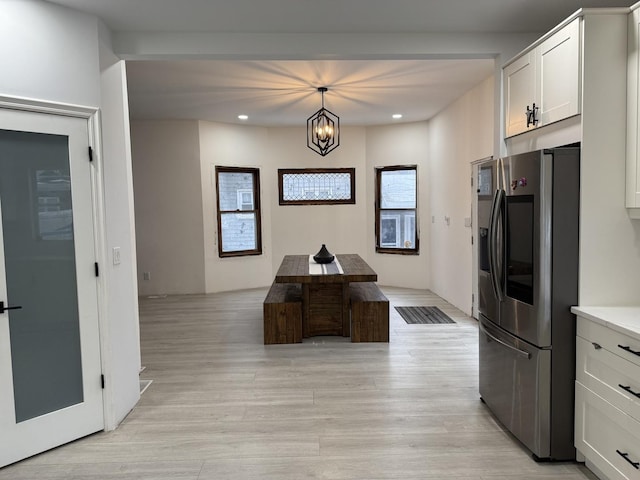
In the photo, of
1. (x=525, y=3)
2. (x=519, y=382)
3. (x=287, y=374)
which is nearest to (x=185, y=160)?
(x=287, y=374)

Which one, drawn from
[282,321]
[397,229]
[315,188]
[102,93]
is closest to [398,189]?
[397,229]

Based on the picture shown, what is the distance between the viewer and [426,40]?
9.91ft

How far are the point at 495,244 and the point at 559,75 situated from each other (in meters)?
1.00

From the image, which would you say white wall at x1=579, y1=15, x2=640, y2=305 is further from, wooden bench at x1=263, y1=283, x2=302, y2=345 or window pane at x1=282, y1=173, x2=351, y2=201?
window pane at x1=282, y1=173, x2=351, y2=201

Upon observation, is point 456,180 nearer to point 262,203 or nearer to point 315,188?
point 315,188

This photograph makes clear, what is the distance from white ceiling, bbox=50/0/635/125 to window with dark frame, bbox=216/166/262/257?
3.05 feet

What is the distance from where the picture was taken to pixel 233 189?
7.32m

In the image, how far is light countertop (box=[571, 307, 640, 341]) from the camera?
1903mm

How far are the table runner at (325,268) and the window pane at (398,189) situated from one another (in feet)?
8.15

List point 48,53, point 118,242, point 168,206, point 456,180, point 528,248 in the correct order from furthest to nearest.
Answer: point 168,206
point 456,180
point 118,242
point 48,53
point 528,248

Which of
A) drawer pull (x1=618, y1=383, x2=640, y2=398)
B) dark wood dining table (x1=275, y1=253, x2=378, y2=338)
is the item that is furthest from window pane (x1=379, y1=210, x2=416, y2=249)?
drawer pull (x1=618, y1=383, x2=640, y2=398)

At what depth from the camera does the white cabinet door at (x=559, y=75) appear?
2230 mm

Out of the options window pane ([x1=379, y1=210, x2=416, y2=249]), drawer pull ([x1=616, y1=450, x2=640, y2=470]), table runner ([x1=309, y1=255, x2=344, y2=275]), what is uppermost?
window pane ([x1=379, y1=210, x2=416, y2=249])

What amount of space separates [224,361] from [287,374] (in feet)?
2.29
